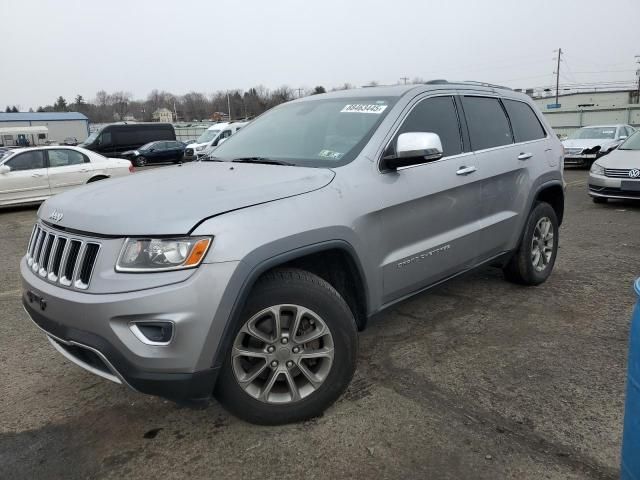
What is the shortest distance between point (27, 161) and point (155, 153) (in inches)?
611

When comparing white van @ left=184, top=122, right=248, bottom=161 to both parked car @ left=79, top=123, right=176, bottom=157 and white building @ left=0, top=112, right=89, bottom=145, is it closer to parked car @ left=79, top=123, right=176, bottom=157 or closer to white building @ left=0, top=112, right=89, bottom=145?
parked car @ left=79, top=123, right=176, bottom=157

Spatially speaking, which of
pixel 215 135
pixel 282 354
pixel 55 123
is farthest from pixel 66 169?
pixel 55 123

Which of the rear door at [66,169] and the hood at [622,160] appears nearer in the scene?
the hood at [622,160]

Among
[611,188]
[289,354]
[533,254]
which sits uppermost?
[289,354]

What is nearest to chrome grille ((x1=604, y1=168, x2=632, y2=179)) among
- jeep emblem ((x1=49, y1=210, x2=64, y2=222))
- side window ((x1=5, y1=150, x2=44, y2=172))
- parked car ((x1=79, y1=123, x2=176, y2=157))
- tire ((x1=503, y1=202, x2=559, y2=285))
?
tire ((x1=503, y1=202, x2=559, y2=285))

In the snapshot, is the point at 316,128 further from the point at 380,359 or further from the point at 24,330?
the point at 24,330

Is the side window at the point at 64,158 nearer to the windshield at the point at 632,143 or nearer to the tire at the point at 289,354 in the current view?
the tire at the point at 289,354

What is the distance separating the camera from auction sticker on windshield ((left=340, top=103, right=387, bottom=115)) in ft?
11.0

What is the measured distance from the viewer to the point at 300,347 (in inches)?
102

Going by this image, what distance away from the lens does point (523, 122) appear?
183 inches

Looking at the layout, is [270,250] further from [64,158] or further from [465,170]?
[64,158]

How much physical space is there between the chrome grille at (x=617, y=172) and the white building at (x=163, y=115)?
98433mm

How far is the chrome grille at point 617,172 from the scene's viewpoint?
29.8 ft

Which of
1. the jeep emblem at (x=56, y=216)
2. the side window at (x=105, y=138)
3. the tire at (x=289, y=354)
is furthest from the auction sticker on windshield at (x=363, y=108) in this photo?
the side window at (x=105, y=138)
